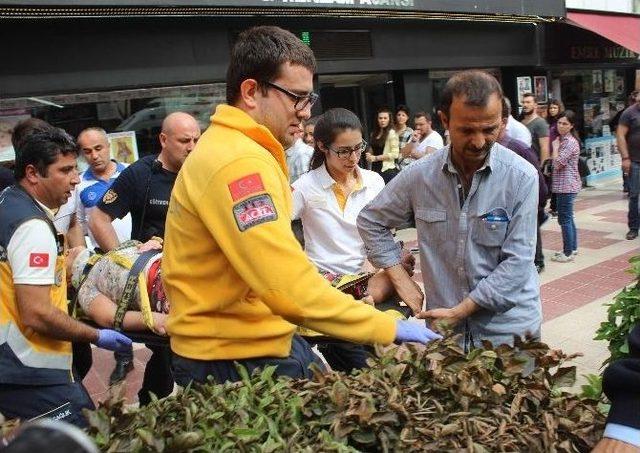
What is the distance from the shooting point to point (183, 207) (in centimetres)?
191

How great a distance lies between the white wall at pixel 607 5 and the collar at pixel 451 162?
40.1ft

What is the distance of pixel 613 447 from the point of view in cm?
138

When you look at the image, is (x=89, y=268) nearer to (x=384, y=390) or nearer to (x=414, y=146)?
(x=384, y=390)

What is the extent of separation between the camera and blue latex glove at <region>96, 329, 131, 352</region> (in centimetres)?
288

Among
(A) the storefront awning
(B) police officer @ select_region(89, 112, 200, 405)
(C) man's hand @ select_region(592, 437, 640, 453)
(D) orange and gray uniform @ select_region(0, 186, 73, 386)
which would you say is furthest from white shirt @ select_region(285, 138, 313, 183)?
(A) the storefront awning

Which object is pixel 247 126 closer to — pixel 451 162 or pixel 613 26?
pixel 451 162

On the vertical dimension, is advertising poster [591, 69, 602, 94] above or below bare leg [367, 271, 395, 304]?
above

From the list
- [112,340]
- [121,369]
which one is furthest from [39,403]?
[121,369]

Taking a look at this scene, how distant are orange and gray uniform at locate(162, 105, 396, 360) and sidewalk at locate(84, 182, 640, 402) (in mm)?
2536

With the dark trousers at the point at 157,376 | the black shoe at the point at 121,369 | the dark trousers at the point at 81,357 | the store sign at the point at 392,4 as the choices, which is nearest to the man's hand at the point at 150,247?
the dark trousers at the point at 81,357

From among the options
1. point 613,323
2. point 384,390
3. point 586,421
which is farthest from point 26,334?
point 613,323

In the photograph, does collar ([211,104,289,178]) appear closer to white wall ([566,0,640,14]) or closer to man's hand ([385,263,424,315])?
man's hand ([385,263,424,315])

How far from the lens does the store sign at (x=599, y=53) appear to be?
1370cm

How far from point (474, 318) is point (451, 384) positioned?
3.26ft
